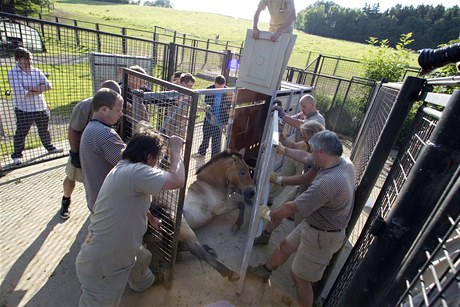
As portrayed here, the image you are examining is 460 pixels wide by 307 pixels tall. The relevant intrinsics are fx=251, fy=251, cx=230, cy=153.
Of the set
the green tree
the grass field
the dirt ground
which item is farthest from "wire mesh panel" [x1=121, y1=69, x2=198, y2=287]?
the grass field

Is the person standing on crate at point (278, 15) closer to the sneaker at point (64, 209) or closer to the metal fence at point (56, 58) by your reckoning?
the metal fence at point (56, 58)

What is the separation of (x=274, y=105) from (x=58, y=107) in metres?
7.28

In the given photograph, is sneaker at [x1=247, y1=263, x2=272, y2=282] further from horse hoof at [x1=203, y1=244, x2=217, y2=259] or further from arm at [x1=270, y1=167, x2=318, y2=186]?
arm at [x1=270, y1=167, x2=318, y2=186]

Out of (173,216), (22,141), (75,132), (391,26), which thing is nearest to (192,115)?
(173,216)

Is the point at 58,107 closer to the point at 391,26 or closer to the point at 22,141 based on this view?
the point at 22,141

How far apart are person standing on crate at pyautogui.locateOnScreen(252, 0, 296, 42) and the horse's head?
211cm

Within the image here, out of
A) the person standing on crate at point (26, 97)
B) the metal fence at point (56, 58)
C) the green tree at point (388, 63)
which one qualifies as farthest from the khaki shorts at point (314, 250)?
the green tree at point (388, 63)

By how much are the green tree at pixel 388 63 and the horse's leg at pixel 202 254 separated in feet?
34.9

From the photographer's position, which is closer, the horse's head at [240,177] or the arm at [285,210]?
the arm at [285,210]

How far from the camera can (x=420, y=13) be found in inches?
2168

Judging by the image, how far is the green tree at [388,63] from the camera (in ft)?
34.2

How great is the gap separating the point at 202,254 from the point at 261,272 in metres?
0.82

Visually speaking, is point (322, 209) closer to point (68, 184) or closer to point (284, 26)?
point (284, 26)

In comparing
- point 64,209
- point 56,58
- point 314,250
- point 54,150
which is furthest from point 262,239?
point 56,58
